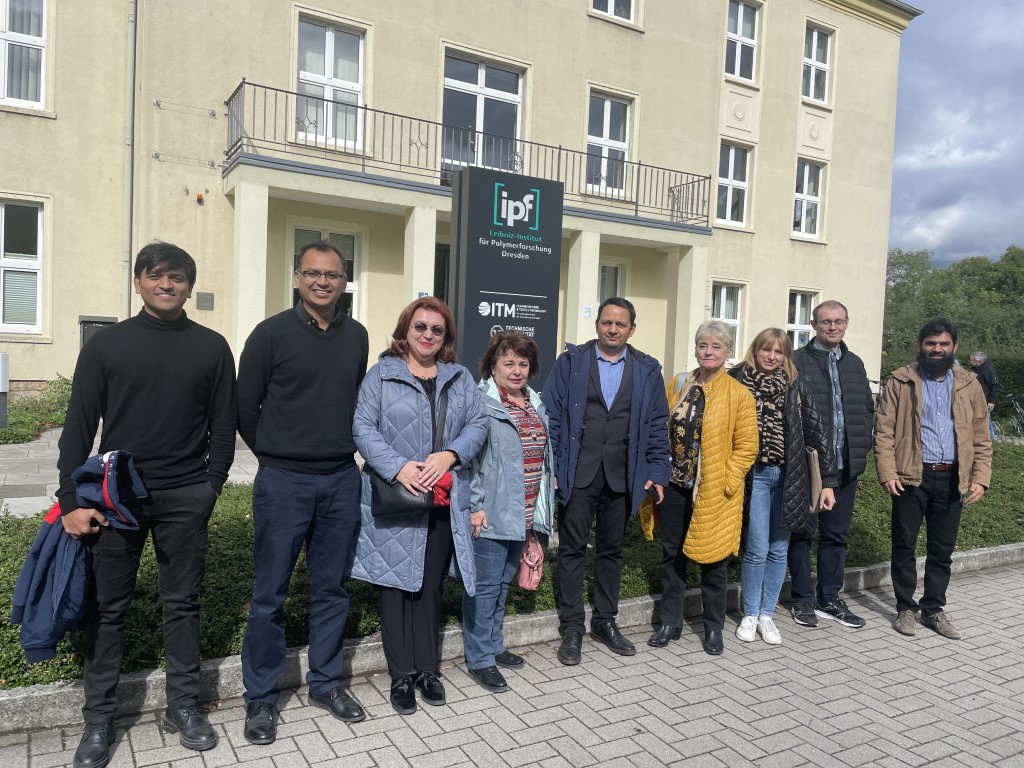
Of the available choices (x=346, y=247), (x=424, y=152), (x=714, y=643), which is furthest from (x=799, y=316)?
(x=714, y=643)

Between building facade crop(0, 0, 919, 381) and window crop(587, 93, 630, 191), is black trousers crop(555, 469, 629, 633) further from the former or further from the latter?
window crop(587, 93, 630, 191)

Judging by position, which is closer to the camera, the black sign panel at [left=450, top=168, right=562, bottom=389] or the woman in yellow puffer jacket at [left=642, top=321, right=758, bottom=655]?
the woman in yellow puffer jacket at [left=642, top=321, right=758, bottom=655]

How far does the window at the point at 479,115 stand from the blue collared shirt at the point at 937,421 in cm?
1068

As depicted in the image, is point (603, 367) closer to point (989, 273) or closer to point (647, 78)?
point (647, 78)

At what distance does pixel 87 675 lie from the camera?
3012mm

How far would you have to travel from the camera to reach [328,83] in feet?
43.0

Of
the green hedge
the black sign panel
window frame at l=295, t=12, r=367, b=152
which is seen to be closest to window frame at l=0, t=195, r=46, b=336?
window frame at l=295, t=12, r=367, b=152

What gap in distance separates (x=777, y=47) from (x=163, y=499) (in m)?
20.1

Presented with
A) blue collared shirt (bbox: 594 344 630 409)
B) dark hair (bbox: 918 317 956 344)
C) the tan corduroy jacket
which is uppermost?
dark hair (bbox: 918 317 956 344)

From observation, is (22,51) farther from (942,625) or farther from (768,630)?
(942,625)

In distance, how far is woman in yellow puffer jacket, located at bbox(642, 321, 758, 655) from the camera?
4.35 m

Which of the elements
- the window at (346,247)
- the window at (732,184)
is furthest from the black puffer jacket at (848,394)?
the window at (732,184)

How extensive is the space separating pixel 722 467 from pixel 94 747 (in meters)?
3.37

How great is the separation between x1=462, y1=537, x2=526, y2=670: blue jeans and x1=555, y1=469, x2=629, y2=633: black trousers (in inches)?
19.1
